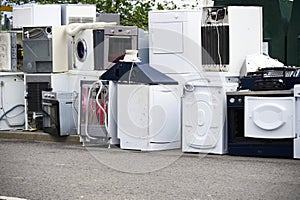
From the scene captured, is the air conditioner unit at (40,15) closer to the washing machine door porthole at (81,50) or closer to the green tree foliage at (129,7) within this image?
the washing machine door porthole at (81,50)

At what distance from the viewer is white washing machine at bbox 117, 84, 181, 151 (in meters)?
11.1

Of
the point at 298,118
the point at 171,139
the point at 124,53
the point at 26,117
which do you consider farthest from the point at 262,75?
the point at 26,117

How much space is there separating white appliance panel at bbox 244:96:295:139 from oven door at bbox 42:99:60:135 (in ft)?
12.3

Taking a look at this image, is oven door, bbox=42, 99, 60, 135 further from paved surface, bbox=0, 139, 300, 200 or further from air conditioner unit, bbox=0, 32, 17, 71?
air conditioner unit, bbox=0, 32, 17, 71

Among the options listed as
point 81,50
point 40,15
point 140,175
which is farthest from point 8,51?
point 140,175

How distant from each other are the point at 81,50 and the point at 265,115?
396 cm

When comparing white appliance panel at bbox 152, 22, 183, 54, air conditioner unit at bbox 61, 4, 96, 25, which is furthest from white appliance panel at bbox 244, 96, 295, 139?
air conditioner unit at bbox 61, 4, 96, 25

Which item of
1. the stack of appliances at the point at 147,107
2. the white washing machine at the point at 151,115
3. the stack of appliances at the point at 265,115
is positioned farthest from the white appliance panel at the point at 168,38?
the stack of appliances at the point at 265,115

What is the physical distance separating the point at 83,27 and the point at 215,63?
8.06ft

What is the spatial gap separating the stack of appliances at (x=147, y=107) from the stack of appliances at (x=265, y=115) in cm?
102

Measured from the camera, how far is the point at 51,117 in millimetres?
12789

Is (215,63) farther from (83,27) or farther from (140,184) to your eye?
(140,184)

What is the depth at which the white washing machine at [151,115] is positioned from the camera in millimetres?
11102

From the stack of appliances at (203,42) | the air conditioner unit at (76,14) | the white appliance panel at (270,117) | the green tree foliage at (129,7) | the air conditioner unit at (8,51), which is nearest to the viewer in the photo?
the white appliance panel at (270,117)
